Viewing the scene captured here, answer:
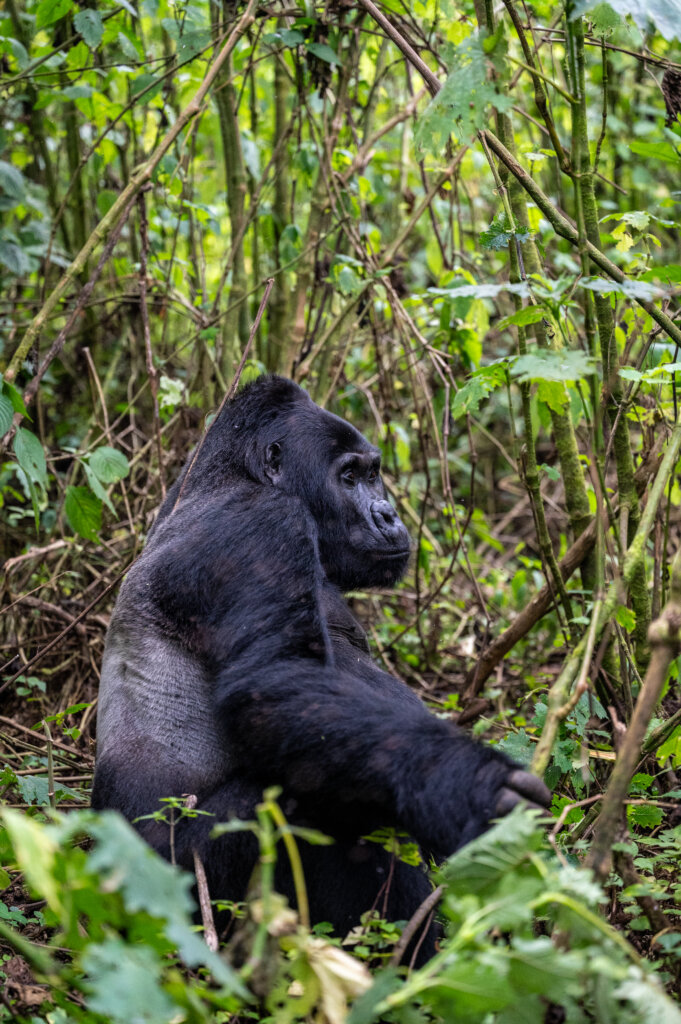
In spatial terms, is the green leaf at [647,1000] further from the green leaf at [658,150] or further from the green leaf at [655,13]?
the green leaf at [658,150]

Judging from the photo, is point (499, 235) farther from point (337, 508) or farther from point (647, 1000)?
point (647, 1000)

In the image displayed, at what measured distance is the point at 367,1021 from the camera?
60.0 inches

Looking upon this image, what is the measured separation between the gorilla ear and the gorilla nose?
38cm

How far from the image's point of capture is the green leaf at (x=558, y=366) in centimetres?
204

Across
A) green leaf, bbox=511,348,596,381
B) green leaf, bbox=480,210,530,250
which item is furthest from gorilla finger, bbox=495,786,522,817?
green leaf, bbox=480,210,530,250

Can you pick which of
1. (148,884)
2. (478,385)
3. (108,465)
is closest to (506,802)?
(148,884)

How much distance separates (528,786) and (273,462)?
1.68 metres

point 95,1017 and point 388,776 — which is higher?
point 388,776

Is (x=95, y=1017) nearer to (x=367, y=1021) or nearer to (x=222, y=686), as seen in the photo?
(x=367, y=1021)

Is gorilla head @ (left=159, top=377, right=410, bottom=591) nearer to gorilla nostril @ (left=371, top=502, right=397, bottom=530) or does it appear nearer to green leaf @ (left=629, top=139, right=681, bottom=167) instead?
gorilla nostril @ (left=371, top=502, right=397, bottom=530)

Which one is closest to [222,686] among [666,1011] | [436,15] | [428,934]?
[428,934]

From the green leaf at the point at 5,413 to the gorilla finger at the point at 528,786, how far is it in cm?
178

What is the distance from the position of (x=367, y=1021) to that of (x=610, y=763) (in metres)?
1.99

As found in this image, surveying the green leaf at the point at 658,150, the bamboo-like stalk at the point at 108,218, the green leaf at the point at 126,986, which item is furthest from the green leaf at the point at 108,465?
the green leaf at the point at 126,986
